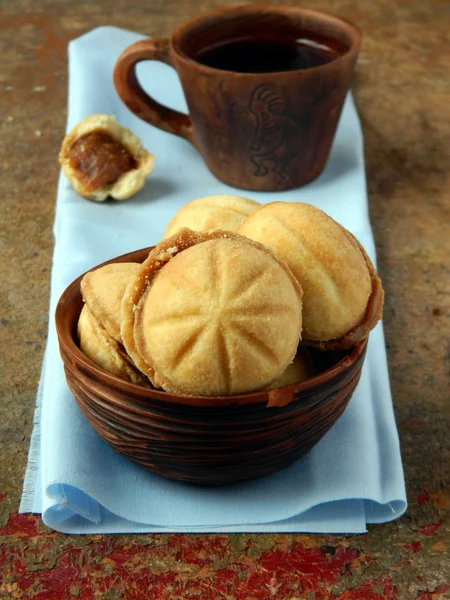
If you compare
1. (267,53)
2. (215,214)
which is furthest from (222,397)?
(267,53)

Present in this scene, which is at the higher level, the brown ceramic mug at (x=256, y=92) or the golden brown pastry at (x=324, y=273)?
the golden brown pastry at (x=324, y=273)

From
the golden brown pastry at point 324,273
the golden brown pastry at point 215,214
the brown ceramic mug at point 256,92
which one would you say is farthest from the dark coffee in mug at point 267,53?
the golden brown pastry at point 324,273

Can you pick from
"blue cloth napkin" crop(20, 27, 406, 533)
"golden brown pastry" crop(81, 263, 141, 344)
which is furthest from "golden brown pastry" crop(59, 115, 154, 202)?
"golden brown pastry" crop(81, 263, 141, 344)

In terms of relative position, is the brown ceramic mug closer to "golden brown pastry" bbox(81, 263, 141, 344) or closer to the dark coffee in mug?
the dark coffee in mug

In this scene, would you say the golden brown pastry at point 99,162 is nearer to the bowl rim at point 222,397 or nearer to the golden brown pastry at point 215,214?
the golden brown pastry at point 215,214

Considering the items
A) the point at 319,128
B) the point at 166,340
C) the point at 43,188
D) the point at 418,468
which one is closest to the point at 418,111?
the point at 319,128

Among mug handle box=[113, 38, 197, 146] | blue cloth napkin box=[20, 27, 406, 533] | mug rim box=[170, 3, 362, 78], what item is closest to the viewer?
blue cloth napkin box=[20, 27, 406, 533]
